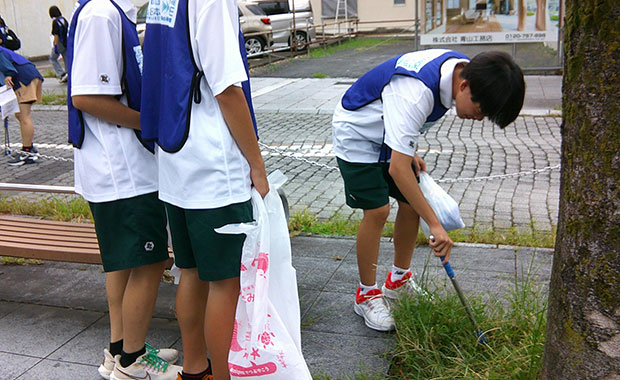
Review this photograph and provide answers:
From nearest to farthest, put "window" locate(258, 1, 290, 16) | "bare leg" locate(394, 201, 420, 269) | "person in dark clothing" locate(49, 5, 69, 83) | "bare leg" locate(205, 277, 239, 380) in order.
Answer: "bare leg" locate(205, 277, 239, 380) → "bare leg" locate(394, 201, 420, 269) → "person in dark clothing" locate(49, 5, 69, 83) → "window" locate(258, 1, 290, 16)

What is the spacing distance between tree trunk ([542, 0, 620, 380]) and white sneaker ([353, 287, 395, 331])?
1.10 meters

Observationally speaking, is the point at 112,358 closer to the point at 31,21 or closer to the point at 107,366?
A: the point at 107,366

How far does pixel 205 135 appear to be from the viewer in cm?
227

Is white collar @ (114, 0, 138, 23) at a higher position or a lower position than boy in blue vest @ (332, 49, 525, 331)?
higher

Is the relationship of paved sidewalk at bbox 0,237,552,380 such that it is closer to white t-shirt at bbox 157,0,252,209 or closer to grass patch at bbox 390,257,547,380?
grass patch at bbox 390,257,547,380

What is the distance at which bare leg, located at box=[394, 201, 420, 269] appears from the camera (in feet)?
11.0

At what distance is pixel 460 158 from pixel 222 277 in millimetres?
5272

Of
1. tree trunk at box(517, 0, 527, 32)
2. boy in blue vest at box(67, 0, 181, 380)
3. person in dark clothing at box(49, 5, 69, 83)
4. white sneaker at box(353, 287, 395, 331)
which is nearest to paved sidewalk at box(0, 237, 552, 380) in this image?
white sneaker at box(353, 287, 395, 331)

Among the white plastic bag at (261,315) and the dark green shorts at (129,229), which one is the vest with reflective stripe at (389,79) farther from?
the dark green shorts at (129,229)

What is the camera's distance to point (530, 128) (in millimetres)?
8617

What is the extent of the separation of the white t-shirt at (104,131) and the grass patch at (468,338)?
1351 millimetres

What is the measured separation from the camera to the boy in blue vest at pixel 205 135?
2.17 metres

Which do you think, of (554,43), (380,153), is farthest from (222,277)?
(554,43)

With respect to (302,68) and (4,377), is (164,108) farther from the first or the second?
(302,68)
